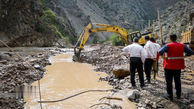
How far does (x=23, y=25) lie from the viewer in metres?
25.9

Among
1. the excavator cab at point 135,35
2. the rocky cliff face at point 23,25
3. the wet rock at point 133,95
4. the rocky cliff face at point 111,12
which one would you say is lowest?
the wet rock at point 133,95

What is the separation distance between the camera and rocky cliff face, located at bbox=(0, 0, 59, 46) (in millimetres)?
22469

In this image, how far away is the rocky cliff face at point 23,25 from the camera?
22.5 meters

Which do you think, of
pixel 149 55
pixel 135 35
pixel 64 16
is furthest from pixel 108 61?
pixel 64 16

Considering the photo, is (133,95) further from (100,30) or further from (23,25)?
(23,25)

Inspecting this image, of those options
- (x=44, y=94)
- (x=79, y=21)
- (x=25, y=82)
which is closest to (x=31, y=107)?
(x=44, y=94)

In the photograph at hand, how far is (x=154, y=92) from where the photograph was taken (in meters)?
3.93

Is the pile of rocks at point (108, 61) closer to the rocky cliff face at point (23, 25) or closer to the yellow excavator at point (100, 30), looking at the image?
the yellow excavator at point (100, 30)

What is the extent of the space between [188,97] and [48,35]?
105 feet

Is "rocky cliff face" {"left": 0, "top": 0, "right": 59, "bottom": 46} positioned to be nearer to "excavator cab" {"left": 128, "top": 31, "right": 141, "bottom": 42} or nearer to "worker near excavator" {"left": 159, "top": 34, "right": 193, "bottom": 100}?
"excavator cab" {"left": 128, "top": 31, "right": 141, "bottom": 42}

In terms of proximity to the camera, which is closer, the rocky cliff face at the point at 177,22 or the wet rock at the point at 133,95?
the wet rock at the point at 133,95

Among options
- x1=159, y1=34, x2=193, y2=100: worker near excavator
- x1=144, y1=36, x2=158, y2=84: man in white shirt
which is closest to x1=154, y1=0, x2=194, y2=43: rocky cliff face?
x1=144, y1=36, x2=158, y2=84: man in white shirt

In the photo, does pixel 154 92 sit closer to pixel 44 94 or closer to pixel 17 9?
A: pixel 44 94

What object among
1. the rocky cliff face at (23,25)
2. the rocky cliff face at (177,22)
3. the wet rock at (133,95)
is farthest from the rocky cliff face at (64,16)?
the rocky cliff face at (177,22)
